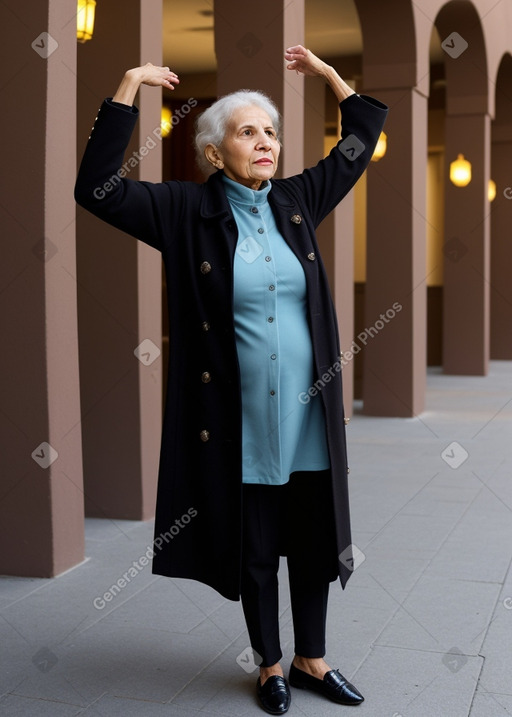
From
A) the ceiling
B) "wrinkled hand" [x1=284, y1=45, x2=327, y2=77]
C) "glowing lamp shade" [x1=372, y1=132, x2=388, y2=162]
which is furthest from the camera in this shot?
the ceiling

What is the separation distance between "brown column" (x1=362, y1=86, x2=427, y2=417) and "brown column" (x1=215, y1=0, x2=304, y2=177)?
109 inches

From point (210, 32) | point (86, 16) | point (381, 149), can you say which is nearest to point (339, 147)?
point (86, 16)

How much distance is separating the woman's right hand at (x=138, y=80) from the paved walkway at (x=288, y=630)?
1309mm

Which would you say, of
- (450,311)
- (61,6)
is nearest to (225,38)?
(61,6)

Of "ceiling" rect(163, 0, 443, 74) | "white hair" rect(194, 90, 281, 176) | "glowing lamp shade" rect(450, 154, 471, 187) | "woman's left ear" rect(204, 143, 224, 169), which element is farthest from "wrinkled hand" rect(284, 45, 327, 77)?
"glowing lamp shade" rect(450, 154, 471, 187)

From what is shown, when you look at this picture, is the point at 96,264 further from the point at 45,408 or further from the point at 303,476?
the point at 303,476

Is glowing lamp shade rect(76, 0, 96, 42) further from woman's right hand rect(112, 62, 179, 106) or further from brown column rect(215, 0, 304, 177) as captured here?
woman's right hand rect(112, 62, 179, 106)

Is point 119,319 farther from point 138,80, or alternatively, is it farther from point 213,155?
point 138,80

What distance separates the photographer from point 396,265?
972 centimetres

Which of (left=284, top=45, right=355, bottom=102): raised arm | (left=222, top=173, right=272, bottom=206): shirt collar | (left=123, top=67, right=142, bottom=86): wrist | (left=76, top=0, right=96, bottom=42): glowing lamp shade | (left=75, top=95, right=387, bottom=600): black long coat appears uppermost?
(left=76, top=0, right=96, bottom=42): glowing lamp shade

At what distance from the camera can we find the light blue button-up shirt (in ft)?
9.78

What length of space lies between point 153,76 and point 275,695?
5.95 feet

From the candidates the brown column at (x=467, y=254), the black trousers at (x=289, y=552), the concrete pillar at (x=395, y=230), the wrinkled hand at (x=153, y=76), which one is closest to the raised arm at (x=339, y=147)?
the wrinkled hand at (x=153, y=76)

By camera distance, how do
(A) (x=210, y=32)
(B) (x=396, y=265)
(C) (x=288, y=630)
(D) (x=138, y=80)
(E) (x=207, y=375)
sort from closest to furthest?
(D) (x=138, y=80)
(E) (x=207, y=375)
(C) (x=288, y=630)
(B) (x=396, y=265)
(A) (x=210, y=32)
